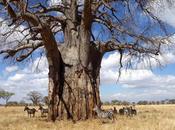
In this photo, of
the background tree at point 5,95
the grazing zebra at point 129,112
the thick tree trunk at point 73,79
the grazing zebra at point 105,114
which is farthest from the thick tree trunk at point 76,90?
the background tree at point 5,95

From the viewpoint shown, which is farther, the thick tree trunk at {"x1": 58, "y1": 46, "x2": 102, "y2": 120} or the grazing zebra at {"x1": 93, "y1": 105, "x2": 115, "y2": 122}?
the thick tree trunk at {"x1": 58, "y1": 46, "x2": 102, "y2": 120}

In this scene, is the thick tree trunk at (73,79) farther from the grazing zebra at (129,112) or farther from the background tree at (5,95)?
the background tree at (5,95)

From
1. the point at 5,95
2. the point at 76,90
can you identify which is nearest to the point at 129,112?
the point at 76,90

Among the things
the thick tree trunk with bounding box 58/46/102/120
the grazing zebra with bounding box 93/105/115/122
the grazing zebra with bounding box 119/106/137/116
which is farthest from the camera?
the grazing zebra with bounding box 119/106/137/116

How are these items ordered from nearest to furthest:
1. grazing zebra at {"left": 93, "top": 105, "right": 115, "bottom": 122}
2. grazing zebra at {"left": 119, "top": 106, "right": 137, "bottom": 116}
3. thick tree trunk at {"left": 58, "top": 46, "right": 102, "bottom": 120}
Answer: grazing zebra at {"left": 93, "top": 105, "right": 115, "bottom": 122}
thick tree trunk at {"left": 58, "top": 46, "right": 102, "bottom": 120}
grazing zebra at {"left": 119, "top": 106, "right": 137, "bottom": 116}

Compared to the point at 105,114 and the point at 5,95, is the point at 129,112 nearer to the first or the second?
the point at 105,114

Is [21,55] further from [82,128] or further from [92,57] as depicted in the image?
[82,128]

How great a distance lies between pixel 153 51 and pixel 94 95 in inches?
143

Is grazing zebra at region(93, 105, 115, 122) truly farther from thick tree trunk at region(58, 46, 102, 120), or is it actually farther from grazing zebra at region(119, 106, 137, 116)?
grazing zebra at region(119, 106, 137, 116)

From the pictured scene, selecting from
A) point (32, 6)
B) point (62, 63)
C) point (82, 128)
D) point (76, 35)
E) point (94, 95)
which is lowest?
point (82, 128)

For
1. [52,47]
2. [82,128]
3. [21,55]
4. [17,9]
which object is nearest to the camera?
[82,128]

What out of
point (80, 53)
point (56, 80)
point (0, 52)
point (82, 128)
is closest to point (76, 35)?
point (80, 53)

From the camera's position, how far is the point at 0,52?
21797 millimetres

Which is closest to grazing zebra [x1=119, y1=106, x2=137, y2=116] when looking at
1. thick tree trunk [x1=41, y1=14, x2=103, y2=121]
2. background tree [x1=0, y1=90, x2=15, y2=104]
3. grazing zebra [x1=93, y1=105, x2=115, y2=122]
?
thick tree trunk [x1=41, y1=14, x2=103, y2=121]
